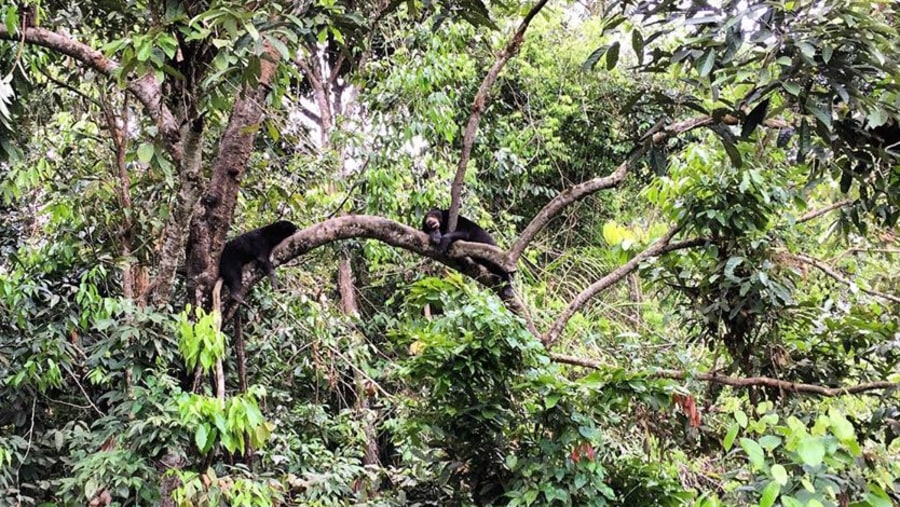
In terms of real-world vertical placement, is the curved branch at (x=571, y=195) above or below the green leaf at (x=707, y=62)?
below

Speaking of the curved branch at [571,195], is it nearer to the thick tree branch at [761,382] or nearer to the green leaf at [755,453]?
the thick tree branch at [761,382]

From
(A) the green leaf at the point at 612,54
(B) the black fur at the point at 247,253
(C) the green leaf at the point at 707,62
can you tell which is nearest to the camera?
(C) the green leaf at the point at 707,62

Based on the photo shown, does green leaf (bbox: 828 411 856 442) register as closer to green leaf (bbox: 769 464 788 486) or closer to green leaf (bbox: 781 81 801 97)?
green leaf (bbox: 769 464 788 486)

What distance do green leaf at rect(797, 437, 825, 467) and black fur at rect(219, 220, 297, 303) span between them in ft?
7.85

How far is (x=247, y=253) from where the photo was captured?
129 inches

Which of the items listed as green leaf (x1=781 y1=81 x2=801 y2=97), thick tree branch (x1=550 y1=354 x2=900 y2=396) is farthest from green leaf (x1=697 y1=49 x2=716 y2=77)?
thick tree branch (x1=550 y1=354 x2=900 y2=396)

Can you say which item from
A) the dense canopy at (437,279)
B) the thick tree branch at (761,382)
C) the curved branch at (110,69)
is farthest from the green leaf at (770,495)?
the curved branch at (110,69)

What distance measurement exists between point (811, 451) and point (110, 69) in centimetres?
267

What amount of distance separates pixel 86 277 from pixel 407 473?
5.85 feet

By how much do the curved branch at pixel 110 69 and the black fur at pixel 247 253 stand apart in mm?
491

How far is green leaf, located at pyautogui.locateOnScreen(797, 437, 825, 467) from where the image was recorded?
1204 mm

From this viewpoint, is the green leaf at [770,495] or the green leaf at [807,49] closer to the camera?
the green leaf at [770,495]

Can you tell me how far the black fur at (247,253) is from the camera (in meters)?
3.05

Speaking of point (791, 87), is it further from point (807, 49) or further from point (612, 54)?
point (612, 54)
